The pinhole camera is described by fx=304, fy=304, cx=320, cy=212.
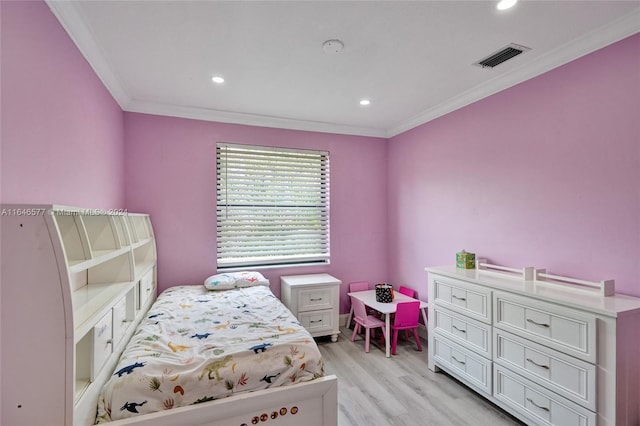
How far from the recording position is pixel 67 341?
1.10 meters

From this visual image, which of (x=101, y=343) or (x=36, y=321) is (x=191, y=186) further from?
(x=36, y=321)

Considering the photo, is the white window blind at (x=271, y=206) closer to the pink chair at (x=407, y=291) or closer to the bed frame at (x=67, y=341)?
the pink chair at (x=407, y=291)

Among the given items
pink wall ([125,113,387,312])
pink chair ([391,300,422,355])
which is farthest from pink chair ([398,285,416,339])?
pink wall ([125,113,387,312])

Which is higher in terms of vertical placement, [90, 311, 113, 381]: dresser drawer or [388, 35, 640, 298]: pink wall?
[388, 35, 640, 298]: pink wall

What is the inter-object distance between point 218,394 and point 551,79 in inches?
118

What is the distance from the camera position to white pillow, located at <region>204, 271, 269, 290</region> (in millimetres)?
3027

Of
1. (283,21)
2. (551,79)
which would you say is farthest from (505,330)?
(283,21)

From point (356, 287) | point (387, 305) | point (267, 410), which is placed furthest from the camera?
point (356, 287)

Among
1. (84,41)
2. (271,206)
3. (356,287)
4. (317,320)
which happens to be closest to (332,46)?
(84,41)

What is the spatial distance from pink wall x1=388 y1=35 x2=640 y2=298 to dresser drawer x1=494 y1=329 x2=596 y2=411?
588mm

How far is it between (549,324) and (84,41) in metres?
3.37

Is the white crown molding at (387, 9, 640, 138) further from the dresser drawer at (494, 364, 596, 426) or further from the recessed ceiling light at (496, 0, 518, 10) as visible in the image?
the dresser drawer at (494, 364, 596, 426)

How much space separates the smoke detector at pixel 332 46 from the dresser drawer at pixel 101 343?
6.64ft

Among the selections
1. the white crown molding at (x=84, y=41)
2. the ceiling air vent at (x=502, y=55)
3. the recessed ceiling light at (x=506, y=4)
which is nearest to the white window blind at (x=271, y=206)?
the white crown molding at (x=84, y=41)
